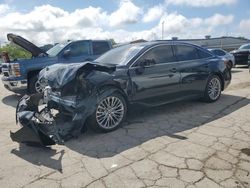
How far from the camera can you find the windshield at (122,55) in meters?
5.40

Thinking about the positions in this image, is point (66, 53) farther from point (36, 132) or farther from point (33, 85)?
point (36, 132)

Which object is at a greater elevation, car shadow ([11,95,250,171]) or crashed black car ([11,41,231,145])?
crashed black car ([11,41,231,145])

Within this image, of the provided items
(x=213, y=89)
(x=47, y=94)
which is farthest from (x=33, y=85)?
(x=213, y=89)

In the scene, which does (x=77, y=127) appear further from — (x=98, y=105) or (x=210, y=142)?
(x=210, y=142)

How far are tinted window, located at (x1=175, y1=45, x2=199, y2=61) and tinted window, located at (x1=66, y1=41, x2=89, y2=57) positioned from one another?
433cm

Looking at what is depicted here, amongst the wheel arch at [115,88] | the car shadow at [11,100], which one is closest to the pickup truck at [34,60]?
the car shadow at [11,100]

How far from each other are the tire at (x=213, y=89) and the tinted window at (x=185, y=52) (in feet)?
2.58

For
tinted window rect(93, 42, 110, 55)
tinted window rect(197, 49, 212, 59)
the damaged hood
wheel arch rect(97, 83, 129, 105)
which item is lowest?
wheel arch rect(97, 83, 129, 105)

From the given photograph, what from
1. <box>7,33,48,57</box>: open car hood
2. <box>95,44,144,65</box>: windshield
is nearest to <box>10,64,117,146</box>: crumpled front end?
<box>95,44,144,65</box>: windshield

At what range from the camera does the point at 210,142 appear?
13.8 feet

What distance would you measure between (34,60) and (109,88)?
4482 millimetres

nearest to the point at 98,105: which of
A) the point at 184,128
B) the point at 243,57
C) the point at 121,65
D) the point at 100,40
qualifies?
the point at 121,65

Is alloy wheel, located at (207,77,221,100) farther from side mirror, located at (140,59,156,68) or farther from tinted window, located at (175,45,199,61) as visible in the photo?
side mirror, located at (140,59,156,68)

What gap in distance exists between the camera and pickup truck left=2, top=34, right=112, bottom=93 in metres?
8.14
